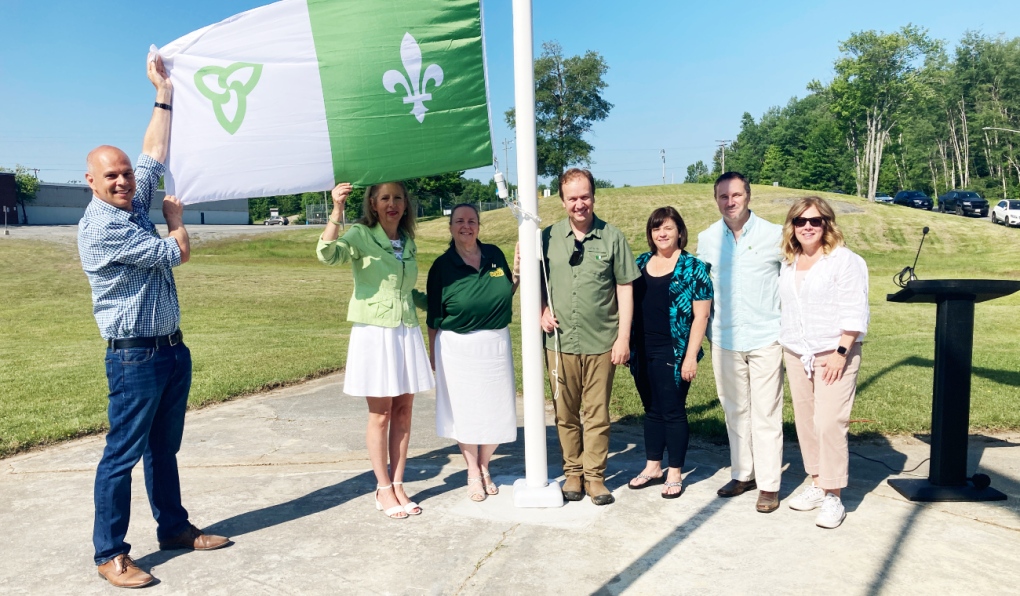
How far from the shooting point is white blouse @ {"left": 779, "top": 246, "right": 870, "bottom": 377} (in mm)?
4242

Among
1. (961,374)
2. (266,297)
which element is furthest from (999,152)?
(961,374)

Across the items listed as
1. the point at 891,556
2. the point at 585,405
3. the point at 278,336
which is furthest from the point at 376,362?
the point at 278,336

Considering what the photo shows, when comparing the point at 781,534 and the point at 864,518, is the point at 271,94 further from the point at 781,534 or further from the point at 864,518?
the point at 864,518

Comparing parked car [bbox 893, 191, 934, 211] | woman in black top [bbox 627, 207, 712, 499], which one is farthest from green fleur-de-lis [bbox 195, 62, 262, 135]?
parked car [bbox 893, 191, 934, 211]

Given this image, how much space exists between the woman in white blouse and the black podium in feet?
2.15

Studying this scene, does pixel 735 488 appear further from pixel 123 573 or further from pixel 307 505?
pixel 123 573

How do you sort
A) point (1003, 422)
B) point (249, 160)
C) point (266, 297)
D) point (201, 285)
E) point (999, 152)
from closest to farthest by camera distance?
point (249, 160)
point (1003, 422)
point (266, 297)
point (201, 285)
point (999, 152)

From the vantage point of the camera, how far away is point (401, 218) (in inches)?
184

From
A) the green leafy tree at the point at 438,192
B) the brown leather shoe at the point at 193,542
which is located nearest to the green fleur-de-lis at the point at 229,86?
the brown leather shoe at the point at 193,542

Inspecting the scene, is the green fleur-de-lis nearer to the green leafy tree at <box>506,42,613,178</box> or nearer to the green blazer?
the green blazer

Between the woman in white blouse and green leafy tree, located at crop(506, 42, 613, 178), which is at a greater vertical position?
green leafy tree, located at crop(506, 42, 613, 178)

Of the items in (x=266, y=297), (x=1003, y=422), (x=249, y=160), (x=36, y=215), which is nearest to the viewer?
(x=249, y=160)

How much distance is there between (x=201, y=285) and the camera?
68.3 feet

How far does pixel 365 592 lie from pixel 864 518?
2810 millimetres
